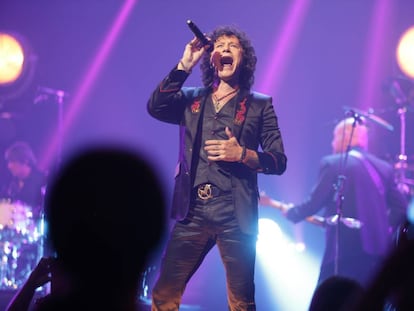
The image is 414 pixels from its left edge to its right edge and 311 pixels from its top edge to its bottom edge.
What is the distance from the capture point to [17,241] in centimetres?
843

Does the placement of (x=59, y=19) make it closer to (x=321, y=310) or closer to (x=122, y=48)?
(x=122, y=48)

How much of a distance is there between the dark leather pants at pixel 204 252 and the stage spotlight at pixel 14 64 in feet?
21.7

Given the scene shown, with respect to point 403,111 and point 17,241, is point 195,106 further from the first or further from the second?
point 17,241

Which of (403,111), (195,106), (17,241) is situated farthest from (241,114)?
(17,241)

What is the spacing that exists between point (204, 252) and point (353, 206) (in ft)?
11.4

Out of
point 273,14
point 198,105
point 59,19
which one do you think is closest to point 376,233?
point 198,105

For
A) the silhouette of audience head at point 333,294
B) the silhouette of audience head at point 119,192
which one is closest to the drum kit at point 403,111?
the silhouette of audience head at point 119,192

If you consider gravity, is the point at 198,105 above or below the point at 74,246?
above

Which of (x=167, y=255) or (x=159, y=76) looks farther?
(x=159, y=76)

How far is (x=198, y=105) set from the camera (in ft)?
Answer: 13.6

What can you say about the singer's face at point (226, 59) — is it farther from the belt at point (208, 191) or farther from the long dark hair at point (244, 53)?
the belt at point (208, 191)

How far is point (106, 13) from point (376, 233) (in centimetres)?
551

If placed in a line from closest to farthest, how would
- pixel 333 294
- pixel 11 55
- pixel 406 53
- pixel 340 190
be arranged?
pixel 333 294, pixel 340 190, pixel 406 53, pixel 11 55

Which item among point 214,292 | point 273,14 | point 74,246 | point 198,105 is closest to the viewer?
point 74,246
